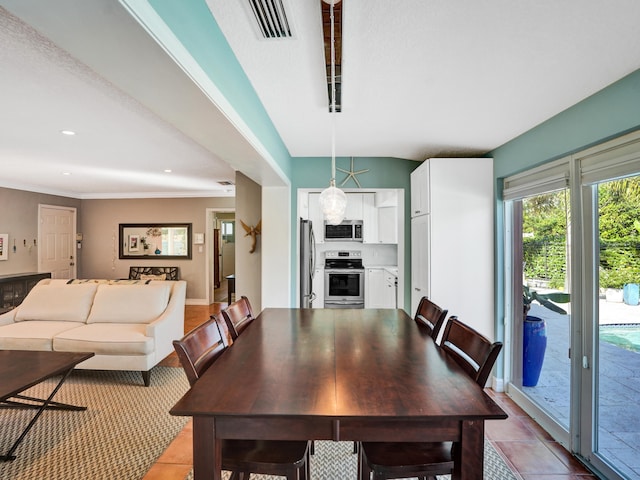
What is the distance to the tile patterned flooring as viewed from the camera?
1.86 meters

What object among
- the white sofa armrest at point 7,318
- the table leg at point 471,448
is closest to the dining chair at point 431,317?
the table leg at point 471,448

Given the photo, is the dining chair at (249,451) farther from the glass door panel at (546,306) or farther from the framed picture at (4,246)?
the framed picture at (4,246)

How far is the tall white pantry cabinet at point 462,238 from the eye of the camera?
2947mm

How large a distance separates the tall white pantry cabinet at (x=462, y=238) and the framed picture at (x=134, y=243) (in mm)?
6183

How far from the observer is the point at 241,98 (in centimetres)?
172

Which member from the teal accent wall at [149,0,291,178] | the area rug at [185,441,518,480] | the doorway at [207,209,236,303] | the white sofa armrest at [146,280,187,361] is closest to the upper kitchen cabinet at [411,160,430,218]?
the teal accent wall at [149,0,291,178]

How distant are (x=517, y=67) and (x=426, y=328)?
62.2 inches

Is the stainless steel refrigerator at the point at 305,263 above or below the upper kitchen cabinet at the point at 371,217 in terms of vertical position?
below

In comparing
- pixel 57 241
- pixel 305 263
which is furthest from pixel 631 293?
pixel 57 241

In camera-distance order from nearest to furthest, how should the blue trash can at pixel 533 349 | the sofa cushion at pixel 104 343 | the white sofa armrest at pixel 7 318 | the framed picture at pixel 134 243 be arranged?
the blue trash can at pixel 533 349 < the sofa cushion at pixel 104 343 < the white sofa armrest at pixel 7 318 < the framed picture at pixel 134 243

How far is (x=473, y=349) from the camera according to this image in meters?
1.41

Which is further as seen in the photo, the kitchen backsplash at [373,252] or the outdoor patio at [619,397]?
the kitchen backsplash at [373,252]

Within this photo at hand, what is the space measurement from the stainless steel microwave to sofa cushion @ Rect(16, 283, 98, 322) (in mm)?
3374

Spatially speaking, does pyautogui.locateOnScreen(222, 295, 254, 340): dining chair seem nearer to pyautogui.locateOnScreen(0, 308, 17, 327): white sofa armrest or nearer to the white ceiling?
the white ceiling
